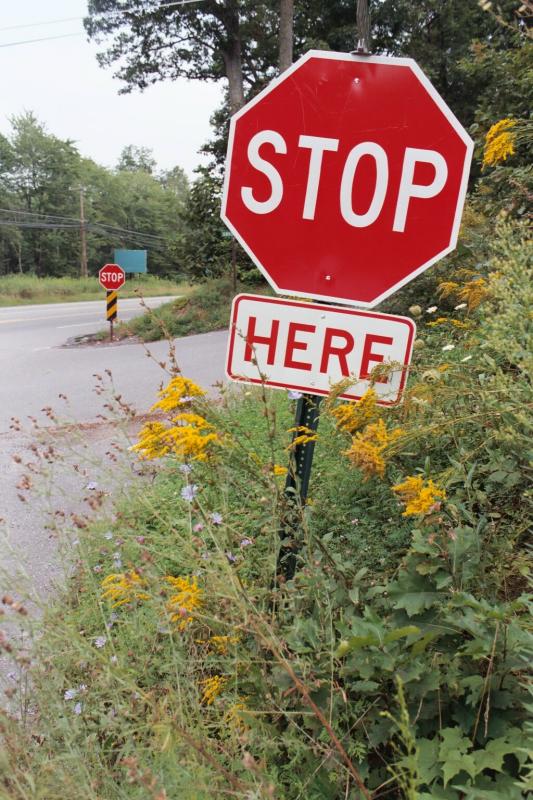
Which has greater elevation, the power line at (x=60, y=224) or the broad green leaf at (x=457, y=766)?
the broad green leaf at (x=457, y=766)

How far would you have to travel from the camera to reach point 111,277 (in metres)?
14.1

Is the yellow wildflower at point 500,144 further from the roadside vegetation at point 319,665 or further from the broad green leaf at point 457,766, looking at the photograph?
the broad green leaf at point 457,766

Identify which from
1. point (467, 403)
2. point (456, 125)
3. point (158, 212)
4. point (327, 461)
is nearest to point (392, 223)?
point (456, 125)

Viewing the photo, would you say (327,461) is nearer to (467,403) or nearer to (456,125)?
(467,403)

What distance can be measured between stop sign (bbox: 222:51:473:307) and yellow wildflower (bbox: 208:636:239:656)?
3.06 ft

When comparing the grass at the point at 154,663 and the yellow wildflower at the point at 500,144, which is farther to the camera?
the yellow wildflower at the point at 500,144

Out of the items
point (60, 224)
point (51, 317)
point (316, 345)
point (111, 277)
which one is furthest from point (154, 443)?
point (60, 224)

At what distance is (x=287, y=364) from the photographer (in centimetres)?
177

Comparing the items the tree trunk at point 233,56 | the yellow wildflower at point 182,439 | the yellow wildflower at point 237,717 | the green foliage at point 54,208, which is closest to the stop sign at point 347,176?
the yellow wildflower at point 182,439

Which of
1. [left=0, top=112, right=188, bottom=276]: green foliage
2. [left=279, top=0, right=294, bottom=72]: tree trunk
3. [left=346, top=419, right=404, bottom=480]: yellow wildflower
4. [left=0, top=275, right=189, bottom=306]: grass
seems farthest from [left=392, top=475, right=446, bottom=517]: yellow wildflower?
[left=0, top=112, right=188, bottom=276]: green foliage

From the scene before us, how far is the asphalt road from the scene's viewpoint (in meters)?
2.31

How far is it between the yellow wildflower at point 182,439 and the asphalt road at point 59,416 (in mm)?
263

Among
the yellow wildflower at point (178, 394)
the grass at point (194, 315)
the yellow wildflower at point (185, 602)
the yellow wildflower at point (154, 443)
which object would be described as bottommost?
the grass at point (194, 315)

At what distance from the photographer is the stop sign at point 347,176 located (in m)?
1.63
